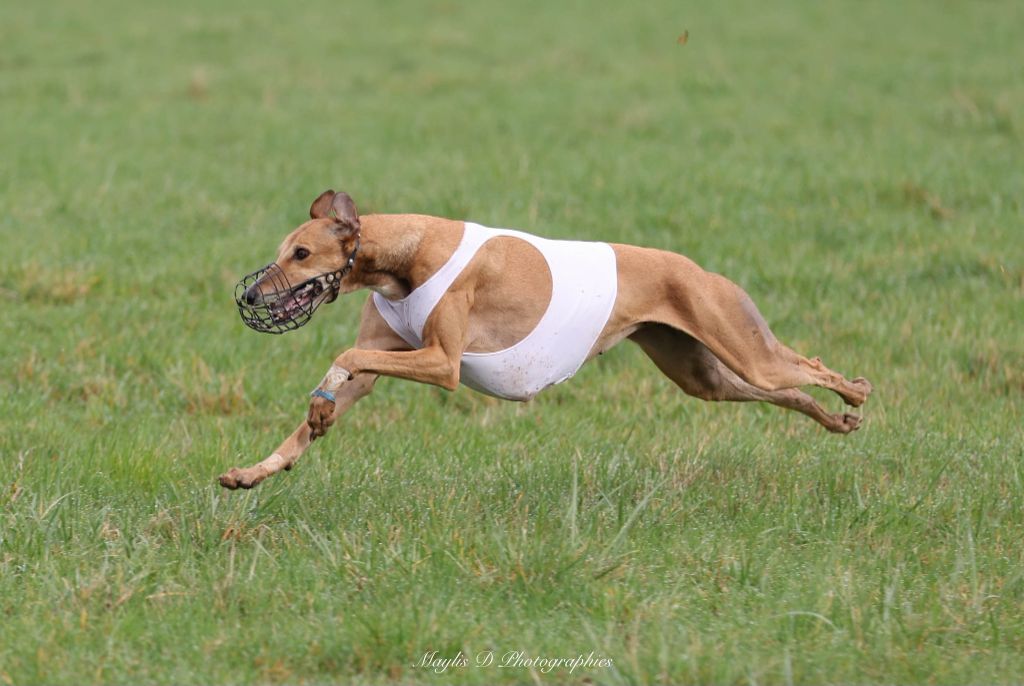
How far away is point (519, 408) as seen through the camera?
7691 millimetres

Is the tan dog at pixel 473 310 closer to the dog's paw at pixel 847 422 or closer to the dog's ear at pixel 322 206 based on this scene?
the dog's ear at pixel 322 206

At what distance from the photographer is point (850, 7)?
22.0 metres

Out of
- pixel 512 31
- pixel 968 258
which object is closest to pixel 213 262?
pixel 968 258

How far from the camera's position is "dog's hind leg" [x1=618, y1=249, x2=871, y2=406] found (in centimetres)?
586

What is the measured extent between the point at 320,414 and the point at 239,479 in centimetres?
39

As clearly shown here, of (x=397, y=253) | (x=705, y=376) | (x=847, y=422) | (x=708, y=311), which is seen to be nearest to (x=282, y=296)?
(x=397, y=253)

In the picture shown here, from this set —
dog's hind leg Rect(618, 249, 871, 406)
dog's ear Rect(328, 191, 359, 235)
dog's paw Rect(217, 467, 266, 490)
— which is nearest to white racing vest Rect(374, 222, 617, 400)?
dog's hind leg Rect(618, 249, 871, 406)

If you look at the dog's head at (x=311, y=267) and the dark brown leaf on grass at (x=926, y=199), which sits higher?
the dog's head at (x=311, y=267)

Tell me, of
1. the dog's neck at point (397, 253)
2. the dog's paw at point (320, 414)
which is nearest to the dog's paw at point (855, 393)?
the dog's neck at point (397, 253)

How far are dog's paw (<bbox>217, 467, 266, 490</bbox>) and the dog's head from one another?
21.6 inches

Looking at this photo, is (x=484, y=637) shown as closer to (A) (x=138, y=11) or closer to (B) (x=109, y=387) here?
(B) (x=109, y=387)

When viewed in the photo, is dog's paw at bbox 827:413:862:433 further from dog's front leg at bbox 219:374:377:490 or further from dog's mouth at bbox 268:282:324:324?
dog's mouth at bbox 268:282:324:324

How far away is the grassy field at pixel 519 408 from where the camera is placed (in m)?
4.56

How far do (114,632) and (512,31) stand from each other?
53.1 ft
